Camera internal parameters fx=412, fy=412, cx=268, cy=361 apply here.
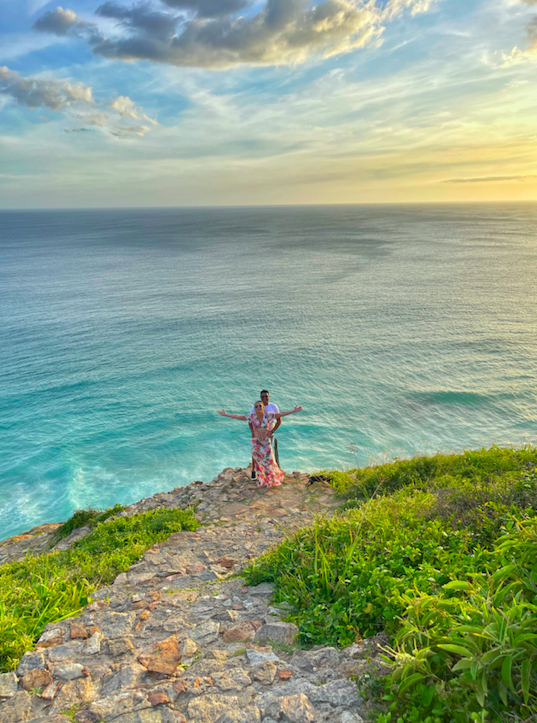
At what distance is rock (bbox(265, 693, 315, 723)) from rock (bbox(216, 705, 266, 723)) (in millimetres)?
99

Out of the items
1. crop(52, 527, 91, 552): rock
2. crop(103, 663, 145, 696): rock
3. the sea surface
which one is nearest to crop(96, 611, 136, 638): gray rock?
crop(103, 663, 145, 696): rock

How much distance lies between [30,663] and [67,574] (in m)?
2.74

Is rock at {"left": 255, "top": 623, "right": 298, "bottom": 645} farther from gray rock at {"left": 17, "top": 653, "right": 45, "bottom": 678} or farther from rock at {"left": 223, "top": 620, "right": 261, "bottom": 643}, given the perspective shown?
gray rock at {"left": 17, "top": 653, "right": 45, "bottom": 678}

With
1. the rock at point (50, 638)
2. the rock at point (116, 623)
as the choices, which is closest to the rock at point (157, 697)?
the rock at point (116, 623)

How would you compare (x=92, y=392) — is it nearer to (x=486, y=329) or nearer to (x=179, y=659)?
(x=179, y=659)

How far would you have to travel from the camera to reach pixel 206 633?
4.80m

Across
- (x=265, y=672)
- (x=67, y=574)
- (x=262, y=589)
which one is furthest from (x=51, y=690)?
(x=67, y=574)

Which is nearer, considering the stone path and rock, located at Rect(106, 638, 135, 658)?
the stone path

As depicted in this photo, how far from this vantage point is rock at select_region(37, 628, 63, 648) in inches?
185

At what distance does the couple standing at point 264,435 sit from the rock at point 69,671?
7.21 meters

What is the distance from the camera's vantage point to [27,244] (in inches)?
5032

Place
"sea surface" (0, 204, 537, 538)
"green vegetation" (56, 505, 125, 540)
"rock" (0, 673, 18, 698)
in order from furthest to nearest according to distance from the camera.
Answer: "sea surface" (0, 204, 537, 538) < "green vegetation" (56, 505, 125, 540) < "rock" (0, 673, 18, 698)

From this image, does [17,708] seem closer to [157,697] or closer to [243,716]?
[157,697]

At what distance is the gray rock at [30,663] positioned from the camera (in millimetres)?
4266
